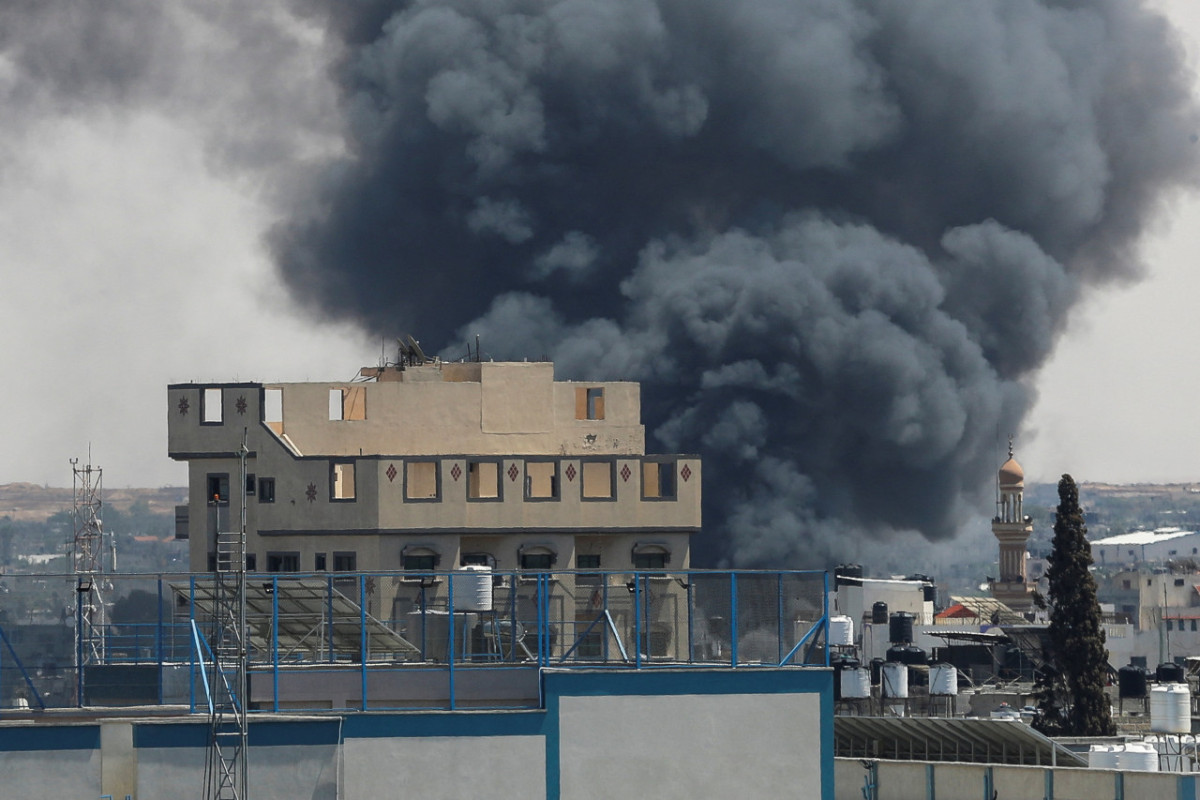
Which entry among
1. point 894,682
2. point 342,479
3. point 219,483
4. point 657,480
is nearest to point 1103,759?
point 894,682

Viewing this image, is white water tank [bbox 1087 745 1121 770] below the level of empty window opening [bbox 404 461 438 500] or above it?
below

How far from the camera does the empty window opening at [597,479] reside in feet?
230

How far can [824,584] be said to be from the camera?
1088 inches

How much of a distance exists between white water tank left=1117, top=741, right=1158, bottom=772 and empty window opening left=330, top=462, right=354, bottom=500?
115ft

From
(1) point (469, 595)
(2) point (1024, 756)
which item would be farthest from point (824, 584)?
(2) point (1024, 756)

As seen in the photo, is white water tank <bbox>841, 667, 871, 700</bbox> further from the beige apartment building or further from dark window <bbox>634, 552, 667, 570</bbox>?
dark window <bbox>634, 552, 667, 570</bbox>

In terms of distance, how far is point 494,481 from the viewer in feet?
A: 228

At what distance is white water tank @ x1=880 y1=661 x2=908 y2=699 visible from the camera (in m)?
51.4

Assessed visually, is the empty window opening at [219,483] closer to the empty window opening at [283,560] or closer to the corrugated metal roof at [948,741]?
the empty window opening at [283,560]

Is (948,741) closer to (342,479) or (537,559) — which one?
(537,559)

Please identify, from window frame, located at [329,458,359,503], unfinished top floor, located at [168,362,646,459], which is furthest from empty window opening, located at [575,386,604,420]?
window frame, located at [329,458,359,503]

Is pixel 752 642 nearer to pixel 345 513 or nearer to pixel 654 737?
pixel 654 737

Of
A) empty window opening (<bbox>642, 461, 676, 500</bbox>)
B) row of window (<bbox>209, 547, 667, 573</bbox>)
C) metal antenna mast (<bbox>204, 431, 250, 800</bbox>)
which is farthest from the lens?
empty window opening (<bbox>642, 461, 676, 500</bbox>)

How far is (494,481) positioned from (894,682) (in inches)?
807
